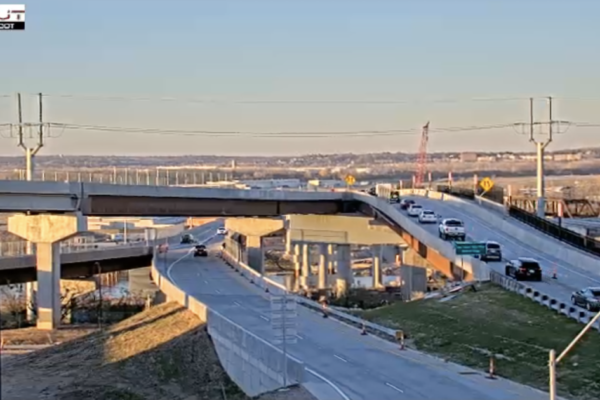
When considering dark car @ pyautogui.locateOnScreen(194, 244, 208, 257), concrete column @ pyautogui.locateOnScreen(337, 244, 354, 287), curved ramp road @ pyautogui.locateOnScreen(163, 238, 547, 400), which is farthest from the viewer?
concrete column @ pyautogui.locateOnScreen(337, 244, 354, 287)

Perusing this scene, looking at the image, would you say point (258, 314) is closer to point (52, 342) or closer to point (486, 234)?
point (52, 342)

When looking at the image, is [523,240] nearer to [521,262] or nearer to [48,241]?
[521,262]

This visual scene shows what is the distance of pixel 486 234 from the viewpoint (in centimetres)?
8400

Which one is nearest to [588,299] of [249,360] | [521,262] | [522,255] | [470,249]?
[521,262]

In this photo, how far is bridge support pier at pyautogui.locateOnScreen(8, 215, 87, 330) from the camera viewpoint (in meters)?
74.4

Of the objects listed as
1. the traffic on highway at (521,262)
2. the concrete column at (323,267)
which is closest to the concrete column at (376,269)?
the concrete column at (323,267)

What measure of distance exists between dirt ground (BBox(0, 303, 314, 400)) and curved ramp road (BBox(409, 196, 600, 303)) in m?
18.7

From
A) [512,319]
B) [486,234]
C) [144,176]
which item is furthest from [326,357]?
[144,176]

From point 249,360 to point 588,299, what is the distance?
16.7 m

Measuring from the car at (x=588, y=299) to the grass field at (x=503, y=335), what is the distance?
57.7 inches

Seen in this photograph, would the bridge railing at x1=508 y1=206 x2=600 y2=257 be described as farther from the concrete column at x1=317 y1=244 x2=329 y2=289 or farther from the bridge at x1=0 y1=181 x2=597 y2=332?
the concrete column at x1=317 y1=244 x2=329 y2=289

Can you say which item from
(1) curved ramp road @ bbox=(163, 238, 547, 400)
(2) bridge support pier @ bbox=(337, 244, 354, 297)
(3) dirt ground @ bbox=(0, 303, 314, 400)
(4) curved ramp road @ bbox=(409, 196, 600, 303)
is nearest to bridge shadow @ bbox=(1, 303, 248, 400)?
(3) dirt ground @ bbox=(0, 303, 314, 400)

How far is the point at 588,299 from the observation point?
46.8 metres

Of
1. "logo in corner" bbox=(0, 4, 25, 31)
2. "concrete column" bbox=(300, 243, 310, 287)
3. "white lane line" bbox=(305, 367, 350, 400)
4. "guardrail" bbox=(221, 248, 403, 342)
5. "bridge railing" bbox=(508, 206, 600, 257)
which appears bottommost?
"concrete column" bbox=(300, 243, 310, 287)
